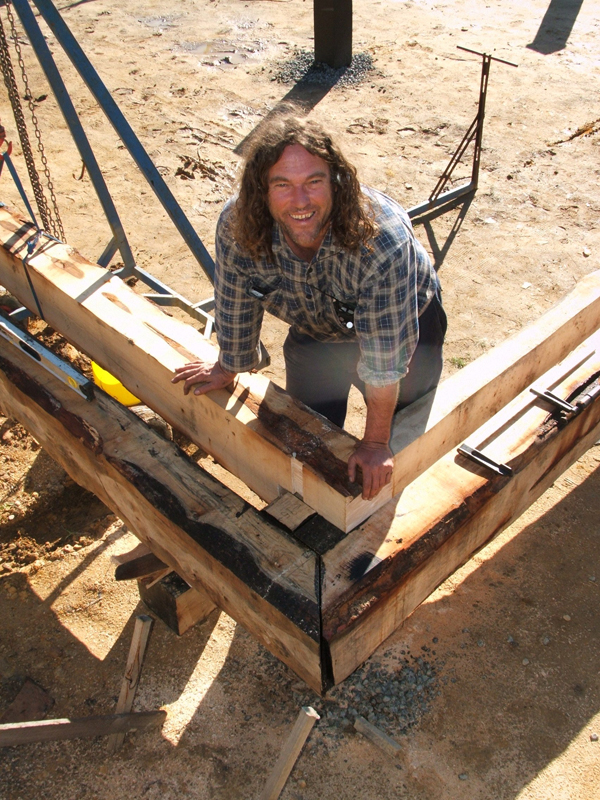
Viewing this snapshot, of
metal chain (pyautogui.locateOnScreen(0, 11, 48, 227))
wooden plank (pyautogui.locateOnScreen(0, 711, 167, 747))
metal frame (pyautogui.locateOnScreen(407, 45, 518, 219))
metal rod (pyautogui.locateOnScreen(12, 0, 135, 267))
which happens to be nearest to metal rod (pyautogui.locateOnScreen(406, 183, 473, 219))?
metal frame (pyautogui.locateOnScreen(407, 45, 518, 219))

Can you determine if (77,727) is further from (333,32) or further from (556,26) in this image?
(556,26)

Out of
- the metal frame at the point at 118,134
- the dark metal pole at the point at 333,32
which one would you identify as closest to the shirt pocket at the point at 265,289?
the metal frame at the point at 118,134

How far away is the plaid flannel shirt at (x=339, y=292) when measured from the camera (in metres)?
1.98

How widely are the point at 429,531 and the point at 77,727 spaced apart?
4.80 ft

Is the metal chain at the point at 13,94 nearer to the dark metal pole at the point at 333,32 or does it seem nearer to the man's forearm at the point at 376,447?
the man's forearm at the point at 376,447

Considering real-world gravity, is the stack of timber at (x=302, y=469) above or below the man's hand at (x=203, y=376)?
below

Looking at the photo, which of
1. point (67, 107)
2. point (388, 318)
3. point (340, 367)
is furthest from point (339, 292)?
point (67, 107)

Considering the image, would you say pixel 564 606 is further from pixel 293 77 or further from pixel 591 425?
pixel 293 77

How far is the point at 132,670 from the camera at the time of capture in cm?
254

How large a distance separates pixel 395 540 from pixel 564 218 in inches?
187

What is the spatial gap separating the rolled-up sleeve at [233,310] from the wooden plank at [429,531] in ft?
2.37

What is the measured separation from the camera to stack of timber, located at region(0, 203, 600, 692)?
182 cm

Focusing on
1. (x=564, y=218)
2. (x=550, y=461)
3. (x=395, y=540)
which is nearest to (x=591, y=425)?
(x=550, y=461)

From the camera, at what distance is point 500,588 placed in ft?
10.3
